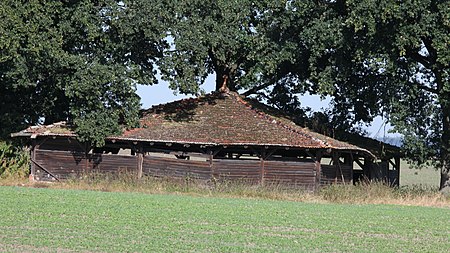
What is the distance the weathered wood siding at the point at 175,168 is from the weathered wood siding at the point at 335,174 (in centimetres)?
531

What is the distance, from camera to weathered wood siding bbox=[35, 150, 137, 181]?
34031mm

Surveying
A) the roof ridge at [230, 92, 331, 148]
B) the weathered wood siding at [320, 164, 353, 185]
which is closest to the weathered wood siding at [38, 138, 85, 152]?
the roof ridge at [230, 92, 331, 148]

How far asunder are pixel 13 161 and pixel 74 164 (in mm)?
3339

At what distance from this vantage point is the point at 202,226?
18.1 m

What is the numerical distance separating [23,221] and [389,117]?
19401mm

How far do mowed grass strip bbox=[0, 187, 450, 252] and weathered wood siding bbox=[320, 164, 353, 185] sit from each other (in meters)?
7.23

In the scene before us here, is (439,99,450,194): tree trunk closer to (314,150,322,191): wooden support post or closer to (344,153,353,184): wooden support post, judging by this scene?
(344,153,353,184): wooden support post

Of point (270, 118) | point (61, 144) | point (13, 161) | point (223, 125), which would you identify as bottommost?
point (13, 161)

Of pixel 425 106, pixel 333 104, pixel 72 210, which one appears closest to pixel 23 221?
pixel 72 210

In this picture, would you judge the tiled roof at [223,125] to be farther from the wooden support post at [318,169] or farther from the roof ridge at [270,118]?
the wooden support post at [318,169]

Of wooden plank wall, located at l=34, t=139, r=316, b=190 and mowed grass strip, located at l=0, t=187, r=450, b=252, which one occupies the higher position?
wooden plank wall, located at l=34, t=139, r=316, b=190

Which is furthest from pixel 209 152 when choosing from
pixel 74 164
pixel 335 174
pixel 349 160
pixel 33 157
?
pixel 33 157

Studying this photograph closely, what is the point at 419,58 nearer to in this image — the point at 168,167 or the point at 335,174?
the point at 335,174

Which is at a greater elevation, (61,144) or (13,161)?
(61,144)
